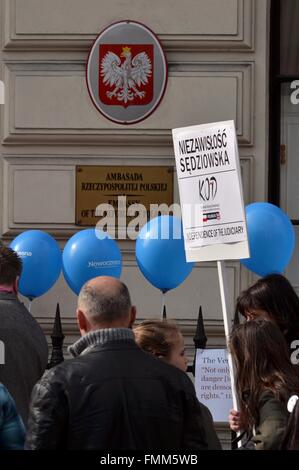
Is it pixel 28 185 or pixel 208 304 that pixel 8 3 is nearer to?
pixel 28 185

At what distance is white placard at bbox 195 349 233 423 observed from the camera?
745 centimetres

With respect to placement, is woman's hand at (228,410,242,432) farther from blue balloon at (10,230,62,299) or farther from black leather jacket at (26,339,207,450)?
blue balloon at (10,230,62,299)

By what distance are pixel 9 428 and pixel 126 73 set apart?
17.2 ft

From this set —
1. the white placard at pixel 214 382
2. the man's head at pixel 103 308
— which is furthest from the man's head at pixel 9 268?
the white placard at pixel 214 382

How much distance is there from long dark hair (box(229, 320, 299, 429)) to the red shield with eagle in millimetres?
4468

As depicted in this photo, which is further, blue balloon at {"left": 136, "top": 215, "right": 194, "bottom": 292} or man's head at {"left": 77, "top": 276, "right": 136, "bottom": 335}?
blue balloon at {"left": 136, "top": 215, "right": 194, "bottom": 292}

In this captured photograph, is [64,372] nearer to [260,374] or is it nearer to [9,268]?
[260,374]

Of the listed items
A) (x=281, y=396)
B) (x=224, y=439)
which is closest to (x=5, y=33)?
(x=224, y=439)

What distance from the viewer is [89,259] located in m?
7.66

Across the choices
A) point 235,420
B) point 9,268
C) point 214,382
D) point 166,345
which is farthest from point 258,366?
point 214,382

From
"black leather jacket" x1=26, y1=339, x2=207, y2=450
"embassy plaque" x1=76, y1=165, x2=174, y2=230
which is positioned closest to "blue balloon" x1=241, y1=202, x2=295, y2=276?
"embassy plaque" x1=76, y1=165, x2=174, y2=230

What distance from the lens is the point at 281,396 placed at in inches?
191

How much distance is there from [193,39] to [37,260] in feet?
7.89

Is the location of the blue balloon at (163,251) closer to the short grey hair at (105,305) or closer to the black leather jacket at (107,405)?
Result: the short grey hair at (105,305)
